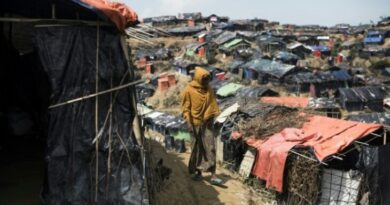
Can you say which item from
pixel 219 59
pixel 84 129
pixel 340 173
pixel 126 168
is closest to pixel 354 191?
pixel 340 173

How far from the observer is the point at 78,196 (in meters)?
5.88

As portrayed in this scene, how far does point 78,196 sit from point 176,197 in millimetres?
1980

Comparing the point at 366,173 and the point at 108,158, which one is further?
the point at 366,173

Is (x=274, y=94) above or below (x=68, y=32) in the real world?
below

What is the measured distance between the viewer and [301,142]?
10000 millimetres

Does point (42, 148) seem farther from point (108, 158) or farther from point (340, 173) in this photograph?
point (340, 173)

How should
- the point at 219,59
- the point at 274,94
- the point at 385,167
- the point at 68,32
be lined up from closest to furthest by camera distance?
the point at 68,32, the point at 385,167, the point at 274,94, the point at 219,59

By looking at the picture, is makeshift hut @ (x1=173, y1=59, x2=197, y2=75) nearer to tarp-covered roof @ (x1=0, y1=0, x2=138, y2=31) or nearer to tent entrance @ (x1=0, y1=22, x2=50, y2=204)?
tent entrance @ (x1=0, y1=22, x2=50, y2=204)

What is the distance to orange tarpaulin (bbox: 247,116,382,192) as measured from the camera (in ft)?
31.0

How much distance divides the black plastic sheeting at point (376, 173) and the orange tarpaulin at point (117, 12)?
5.69m

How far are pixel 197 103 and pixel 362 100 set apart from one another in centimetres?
2487

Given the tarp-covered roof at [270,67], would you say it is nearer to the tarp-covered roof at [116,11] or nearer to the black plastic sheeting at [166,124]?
the black plastic sheeting at [166,124]

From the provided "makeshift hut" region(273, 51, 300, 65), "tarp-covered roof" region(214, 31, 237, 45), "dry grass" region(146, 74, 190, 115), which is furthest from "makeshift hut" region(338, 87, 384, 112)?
"tarp-covered roof" region(214, 31, 237, 45)

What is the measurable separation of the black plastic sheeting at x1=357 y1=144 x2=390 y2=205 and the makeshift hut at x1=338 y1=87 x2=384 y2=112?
72.6 feet
